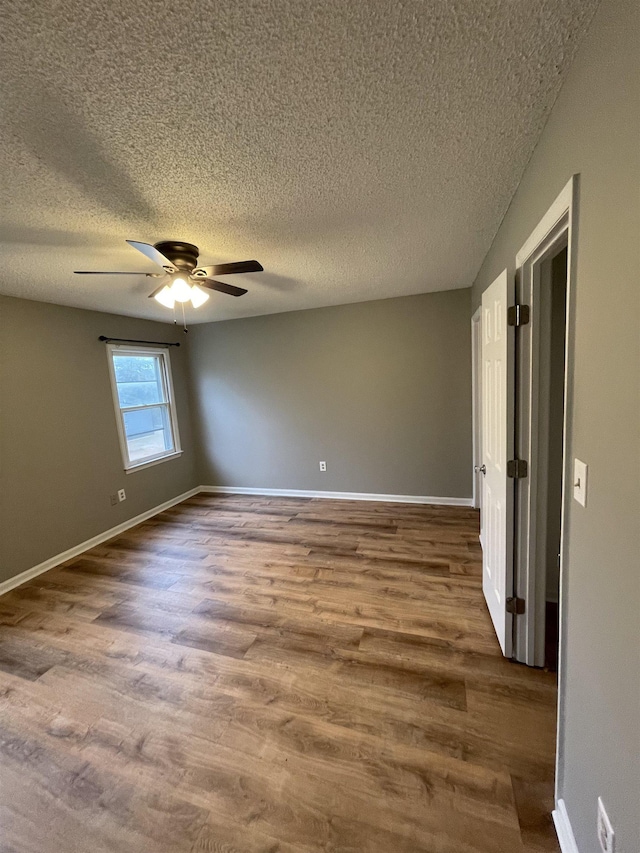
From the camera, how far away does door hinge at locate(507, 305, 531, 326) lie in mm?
1596

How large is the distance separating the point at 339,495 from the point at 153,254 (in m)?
3.43

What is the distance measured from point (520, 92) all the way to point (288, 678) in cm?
262

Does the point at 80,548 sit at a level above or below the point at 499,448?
below

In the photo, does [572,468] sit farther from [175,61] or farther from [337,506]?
[337,506]

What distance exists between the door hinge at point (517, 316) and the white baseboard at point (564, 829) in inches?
72.0

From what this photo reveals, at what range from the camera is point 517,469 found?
1.70 meters

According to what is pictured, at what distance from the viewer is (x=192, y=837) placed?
1199mm

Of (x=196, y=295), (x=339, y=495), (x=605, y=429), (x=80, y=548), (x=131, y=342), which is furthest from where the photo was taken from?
(x=339, y=495)

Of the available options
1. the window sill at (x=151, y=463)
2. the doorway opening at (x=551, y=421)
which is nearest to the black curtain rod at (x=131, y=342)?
the window sill at (x=151, y=463)

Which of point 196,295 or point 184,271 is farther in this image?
point 196,295

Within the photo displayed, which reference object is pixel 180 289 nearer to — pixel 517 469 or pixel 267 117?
pixel 267 117

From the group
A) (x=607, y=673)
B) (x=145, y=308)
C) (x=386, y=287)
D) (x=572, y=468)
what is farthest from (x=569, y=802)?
(x=145, y=308)

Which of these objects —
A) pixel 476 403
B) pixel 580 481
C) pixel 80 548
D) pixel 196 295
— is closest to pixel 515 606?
pixel 580 481

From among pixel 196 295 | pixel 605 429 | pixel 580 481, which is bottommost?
pixel 580 481
